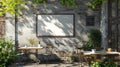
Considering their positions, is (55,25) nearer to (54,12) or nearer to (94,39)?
(54,12)

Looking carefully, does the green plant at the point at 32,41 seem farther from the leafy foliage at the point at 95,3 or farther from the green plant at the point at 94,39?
the leafy foliage at the point at 95,3

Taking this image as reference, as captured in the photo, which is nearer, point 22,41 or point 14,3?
point 14,3

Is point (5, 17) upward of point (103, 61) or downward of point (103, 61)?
upward

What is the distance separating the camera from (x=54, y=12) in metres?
17.5

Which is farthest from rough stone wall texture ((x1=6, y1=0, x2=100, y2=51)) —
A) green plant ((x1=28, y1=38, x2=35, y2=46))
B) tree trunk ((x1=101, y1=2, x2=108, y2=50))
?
tree trunk ((x1=101, y1=2, x2=108, y2=50))

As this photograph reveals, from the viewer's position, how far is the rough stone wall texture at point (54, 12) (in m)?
17.5

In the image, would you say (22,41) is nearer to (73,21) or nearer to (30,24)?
(30,24)

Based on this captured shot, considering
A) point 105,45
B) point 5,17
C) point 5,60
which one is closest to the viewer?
point 5,60

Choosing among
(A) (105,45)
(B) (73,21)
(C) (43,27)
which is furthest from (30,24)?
(A) (105,45)

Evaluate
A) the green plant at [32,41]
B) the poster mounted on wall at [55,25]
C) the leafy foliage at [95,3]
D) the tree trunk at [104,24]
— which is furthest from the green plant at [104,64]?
the green plant at [32,41]

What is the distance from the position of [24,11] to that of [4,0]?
2.59m

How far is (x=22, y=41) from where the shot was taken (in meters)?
17.5

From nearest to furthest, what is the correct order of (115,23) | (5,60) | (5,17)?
(5,60), (115,23), (5,17)

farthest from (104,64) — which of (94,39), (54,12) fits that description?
(54,12)
